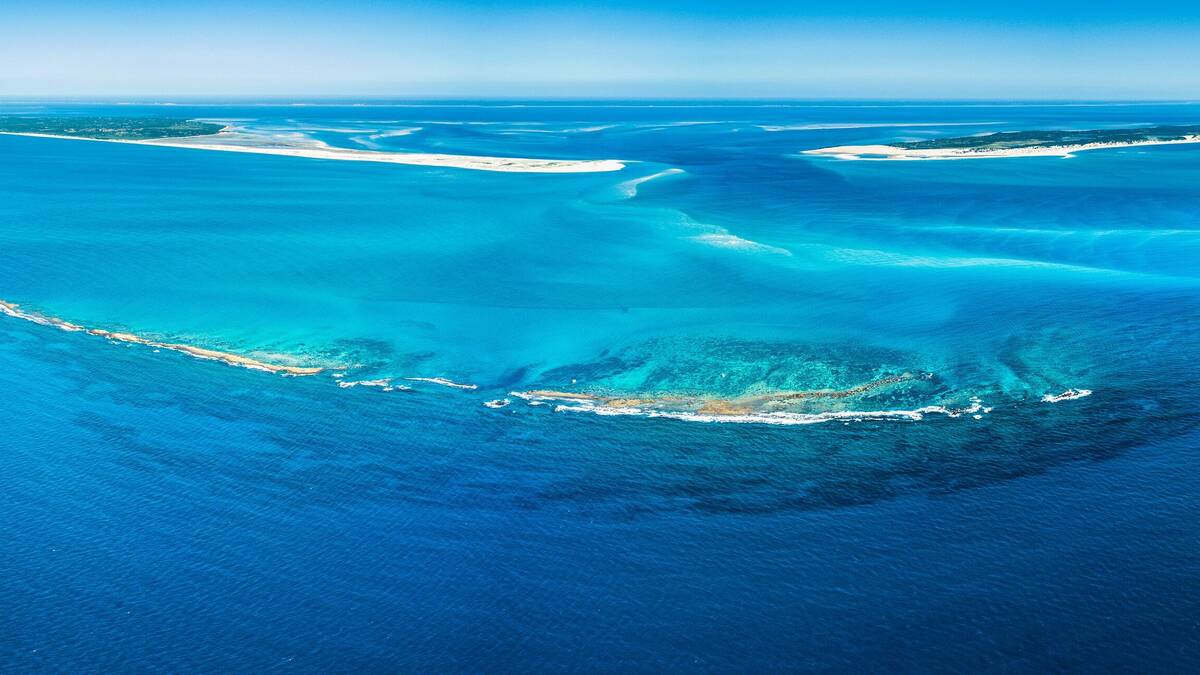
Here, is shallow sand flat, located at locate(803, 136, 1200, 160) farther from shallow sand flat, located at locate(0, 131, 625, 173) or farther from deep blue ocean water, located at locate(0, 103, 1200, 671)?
deep blue ocean water, located at locate(0, 103, 1200, 671)

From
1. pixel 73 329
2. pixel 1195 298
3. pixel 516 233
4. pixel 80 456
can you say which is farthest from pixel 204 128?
pixel 1195 298

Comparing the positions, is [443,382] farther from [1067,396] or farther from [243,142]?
[243,142]

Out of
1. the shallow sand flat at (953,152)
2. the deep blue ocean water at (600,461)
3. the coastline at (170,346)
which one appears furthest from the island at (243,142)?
the coastline at (170,346)

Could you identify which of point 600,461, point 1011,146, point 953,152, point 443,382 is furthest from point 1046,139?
point 600,461

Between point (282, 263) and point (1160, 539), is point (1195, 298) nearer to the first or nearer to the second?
point (1160, 539)

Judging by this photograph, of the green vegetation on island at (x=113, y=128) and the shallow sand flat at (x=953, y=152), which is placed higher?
the green vegetation on island at (x=113, y=128)

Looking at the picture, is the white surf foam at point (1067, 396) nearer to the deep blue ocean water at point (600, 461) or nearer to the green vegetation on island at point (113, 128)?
the deep blue ocean water at point (600, 461)

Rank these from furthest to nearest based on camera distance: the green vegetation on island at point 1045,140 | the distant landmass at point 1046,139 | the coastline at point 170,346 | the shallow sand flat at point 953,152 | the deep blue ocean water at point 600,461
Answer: the distant landmass at point 1046,139 → the green vegetation on island at point 1045,140 → the shallow sand flat at point 953,152 → the coastline at point 170,346 → the deep blue ocean water at point 600,461

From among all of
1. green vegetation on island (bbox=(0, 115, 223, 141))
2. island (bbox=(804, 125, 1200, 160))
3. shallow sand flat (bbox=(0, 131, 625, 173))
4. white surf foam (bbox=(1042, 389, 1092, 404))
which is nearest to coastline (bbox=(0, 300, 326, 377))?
white surf foam (bbox=(1042, 389, 1092, 404))
